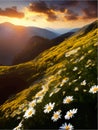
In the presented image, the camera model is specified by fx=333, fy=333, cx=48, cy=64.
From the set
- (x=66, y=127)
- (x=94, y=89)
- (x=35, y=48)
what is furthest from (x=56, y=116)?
(x=35, y=48)

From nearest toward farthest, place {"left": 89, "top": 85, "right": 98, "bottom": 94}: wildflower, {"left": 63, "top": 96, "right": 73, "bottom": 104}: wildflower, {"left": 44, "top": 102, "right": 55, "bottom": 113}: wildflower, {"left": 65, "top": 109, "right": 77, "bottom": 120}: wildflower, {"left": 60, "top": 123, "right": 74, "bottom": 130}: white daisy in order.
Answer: {"left": 60, "top": 123, "right": 74, "bottom": 130}: white daisy → {"left": 65, "top": 109, "right": 77, "bottom": 120}: wildflower → {"left": 89, "top": 85, "right": 98, "bottom": 94}: wildflower → {"left": 63, "top": 96, "right": 73, "bottom": 104}: wildflower → {"left": 44, "top": 102, "right": 55, "bottom": 113}: wildflower

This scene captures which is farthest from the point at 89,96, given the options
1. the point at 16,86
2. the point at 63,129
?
the point at 16,86

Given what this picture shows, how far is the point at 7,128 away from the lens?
52.9ft

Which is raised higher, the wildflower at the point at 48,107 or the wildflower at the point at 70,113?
the wildflower at the point at 48,107

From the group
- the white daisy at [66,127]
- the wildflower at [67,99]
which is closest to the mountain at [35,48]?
the wildflower at [67,99]

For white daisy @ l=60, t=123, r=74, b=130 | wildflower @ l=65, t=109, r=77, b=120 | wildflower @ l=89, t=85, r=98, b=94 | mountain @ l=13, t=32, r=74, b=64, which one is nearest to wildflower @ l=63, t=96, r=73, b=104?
wildflower @ l=65, t=109, r=77, b=120

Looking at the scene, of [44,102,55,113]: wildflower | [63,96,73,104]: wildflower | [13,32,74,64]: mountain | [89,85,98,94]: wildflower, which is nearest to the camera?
[89,85,98,94]: wildflower

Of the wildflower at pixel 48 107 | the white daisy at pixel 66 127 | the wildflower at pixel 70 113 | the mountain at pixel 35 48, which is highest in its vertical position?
the mountain at pixel 35 48

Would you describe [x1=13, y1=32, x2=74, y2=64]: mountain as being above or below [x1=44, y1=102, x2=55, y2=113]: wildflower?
above

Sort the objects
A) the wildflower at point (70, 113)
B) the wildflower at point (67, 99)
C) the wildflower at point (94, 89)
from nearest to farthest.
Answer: the wildflower at point (70, 113)
the wildflower at point (94, 89)
the wildflower at point (67, 99)

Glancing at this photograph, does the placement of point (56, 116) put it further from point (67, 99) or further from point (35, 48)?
point (35, 48)

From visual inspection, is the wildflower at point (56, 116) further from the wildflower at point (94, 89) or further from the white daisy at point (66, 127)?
the wildflower at point (94, 89)

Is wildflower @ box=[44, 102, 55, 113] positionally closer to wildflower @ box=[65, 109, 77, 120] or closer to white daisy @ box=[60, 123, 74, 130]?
wildflower @ box=[65, 109, 77, 120]

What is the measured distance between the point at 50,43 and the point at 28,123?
172 m
